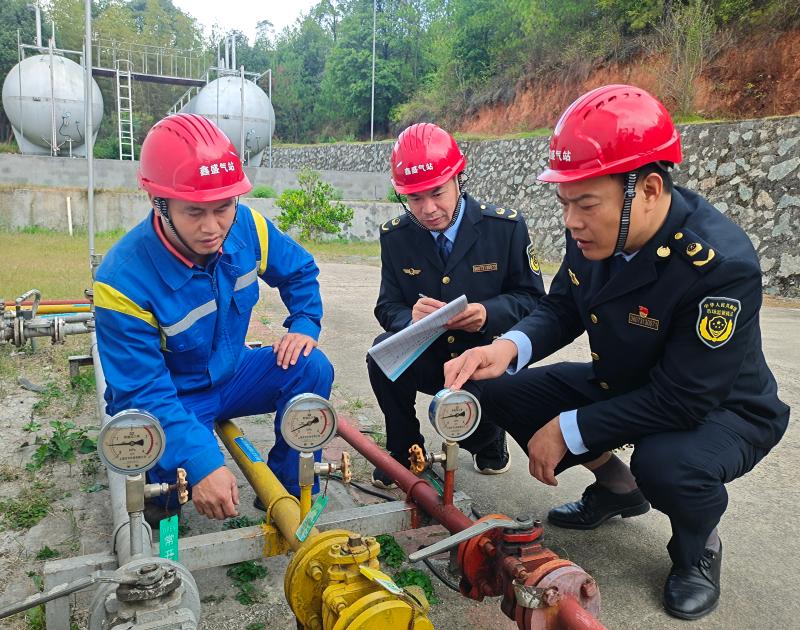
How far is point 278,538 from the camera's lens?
6.51ft

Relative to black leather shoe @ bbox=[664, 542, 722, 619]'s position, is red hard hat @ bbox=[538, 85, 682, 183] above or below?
above

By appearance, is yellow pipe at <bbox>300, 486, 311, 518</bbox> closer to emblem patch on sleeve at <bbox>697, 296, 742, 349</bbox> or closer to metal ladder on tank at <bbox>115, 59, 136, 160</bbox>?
emblem patch on sleeve at <bbox>697, 296, 742, 349</bbox>

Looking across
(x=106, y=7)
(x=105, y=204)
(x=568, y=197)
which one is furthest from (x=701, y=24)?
(x=106, y=7)

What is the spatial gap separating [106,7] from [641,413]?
56.0m

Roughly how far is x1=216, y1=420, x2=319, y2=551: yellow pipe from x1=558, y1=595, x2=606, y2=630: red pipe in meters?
0.64

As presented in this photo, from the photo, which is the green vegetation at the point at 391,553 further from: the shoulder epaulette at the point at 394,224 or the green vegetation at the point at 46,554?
the shoulder epaulette at the point at 394,224

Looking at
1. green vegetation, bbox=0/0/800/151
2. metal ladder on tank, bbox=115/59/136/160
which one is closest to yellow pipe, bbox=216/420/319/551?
green vegetation, bbox=0/0/800/151

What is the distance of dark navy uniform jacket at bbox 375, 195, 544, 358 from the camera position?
3.02 metres

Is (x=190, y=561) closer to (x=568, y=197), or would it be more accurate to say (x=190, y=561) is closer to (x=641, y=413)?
(x=641, y=413)

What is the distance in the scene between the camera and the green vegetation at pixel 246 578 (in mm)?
2096

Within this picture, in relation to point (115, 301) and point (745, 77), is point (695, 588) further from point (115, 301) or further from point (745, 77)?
point (745, 77)

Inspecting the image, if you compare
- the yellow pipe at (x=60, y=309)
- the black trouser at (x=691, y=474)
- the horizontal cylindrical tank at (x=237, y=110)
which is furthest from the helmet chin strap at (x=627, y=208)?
the horizontal cylindrical tank at (x=237, y=110)

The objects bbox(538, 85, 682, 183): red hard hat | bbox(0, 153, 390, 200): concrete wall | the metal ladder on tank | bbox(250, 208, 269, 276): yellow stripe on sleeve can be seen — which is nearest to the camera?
bbox(538, 85, 682, 183): red hard hat

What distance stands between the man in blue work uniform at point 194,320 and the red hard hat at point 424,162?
66 centimetres
